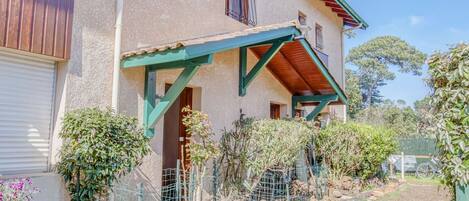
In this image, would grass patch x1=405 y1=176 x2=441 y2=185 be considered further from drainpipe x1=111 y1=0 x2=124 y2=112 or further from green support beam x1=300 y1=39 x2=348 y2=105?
drainpipe x1=111 y1=0 x2=124 y2=112

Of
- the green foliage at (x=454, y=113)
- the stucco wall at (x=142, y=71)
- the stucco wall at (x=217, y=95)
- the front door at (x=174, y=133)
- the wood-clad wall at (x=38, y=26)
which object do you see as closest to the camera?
the green foliage at (x=454, y=113)

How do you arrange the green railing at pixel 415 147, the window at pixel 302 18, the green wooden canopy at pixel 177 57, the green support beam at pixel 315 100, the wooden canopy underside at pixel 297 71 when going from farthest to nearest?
the green railing at pixel 415 147
the window at pixel 302 18
the green support beam at pixel 315 100
the wooden canopy underside at pixel 297 71
the green wooden canopy at pixel 177 57

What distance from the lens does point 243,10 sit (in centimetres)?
1356

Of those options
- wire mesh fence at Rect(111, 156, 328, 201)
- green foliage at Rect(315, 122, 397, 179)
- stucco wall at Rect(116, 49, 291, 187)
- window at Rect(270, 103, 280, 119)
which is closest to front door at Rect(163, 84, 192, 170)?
wire mesh fence at Rect(111, 156, 328, 201)

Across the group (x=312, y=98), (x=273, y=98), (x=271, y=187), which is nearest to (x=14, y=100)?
(x=271, y=187)

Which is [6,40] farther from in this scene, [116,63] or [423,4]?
[423,4]

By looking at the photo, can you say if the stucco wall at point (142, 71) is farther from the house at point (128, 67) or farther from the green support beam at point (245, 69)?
→ the green support beam at point (245, 69)

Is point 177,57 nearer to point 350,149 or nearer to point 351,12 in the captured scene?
point 350,149

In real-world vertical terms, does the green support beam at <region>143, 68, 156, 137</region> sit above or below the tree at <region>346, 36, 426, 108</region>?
below

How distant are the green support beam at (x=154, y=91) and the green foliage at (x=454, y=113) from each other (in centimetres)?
447

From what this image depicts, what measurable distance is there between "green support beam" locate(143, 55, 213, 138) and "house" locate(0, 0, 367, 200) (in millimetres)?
24

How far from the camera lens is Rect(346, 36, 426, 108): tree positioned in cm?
5662

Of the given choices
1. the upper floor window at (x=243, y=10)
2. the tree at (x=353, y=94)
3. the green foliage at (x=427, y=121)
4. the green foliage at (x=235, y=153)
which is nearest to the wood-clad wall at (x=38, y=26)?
the green foliage at (x=235, y=153)

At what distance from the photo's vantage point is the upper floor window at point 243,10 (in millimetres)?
12836
